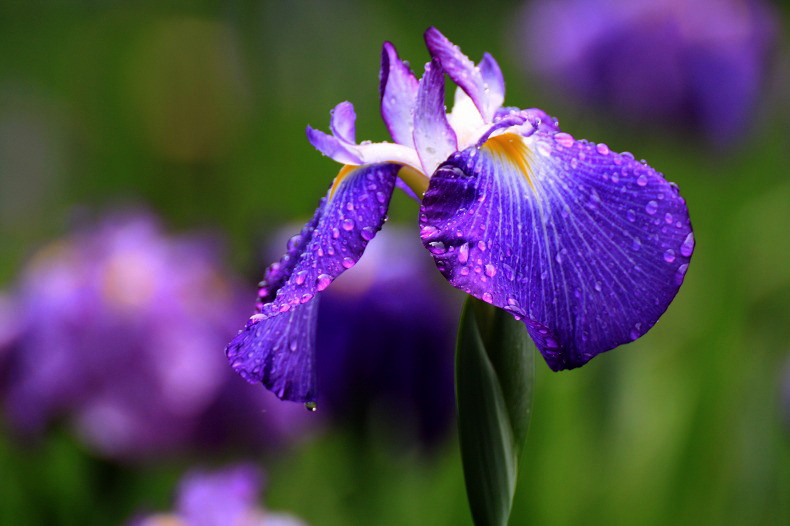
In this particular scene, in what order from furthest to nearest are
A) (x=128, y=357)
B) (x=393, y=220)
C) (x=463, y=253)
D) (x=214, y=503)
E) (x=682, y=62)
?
(x=393, y=220)
(x=682, y=62)
(x=128, y=357)
(x=214, y=503)
(x=463, y=253)

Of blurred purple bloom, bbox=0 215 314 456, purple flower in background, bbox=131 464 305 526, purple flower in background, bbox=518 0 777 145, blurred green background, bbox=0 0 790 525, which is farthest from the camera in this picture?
purple flower in background, bbox=518 0 777 145

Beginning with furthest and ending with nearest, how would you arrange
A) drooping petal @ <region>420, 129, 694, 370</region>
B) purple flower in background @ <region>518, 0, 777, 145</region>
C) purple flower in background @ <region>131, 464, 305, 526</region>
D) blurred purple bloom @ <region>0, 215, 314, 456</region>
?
purple flower in background @ <region>518, 0, 777, 145</region>, blurred purple bloom @ <region>0, 215, 314, 456</region>, purple flower in background @ <region>131, 464, 305, 526</region>, drooping petal @ <region>420, 129, 694, 370</region>

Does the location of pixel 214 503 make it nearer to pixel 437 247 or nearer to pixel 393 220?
pixel 437 247

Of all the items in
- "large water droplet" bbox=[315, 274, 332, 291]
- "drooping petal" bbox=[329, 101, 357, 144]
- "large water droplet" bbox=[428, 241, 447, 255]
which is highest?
"drooping petal" bbox=[329, 101, 357, 144]

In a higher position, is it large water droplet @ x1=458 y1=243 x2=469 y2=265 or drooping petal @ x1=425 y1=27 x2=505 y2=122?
drooping petal @ x1=425 y1=27 x2=505 y2=122

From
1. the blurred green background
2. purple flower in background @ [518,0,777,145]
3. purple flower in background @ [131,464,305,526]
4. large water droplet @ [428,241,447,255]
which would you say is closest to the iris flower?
large water droplet @ [428,241,447,255]

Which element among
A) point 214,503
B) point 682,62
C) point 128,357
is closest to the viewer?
point 214,503

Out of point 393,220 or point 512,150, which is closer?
A: point 512,150

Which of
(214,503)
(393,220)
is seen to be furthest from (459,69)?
(393,220)

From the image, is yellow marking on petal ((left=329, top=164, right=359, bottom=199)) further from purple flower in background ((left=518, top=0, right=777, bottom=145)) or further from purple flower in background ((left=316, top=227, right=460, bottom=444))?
purple flower in background ((left=518, top=0, right=777, bottom=145))
